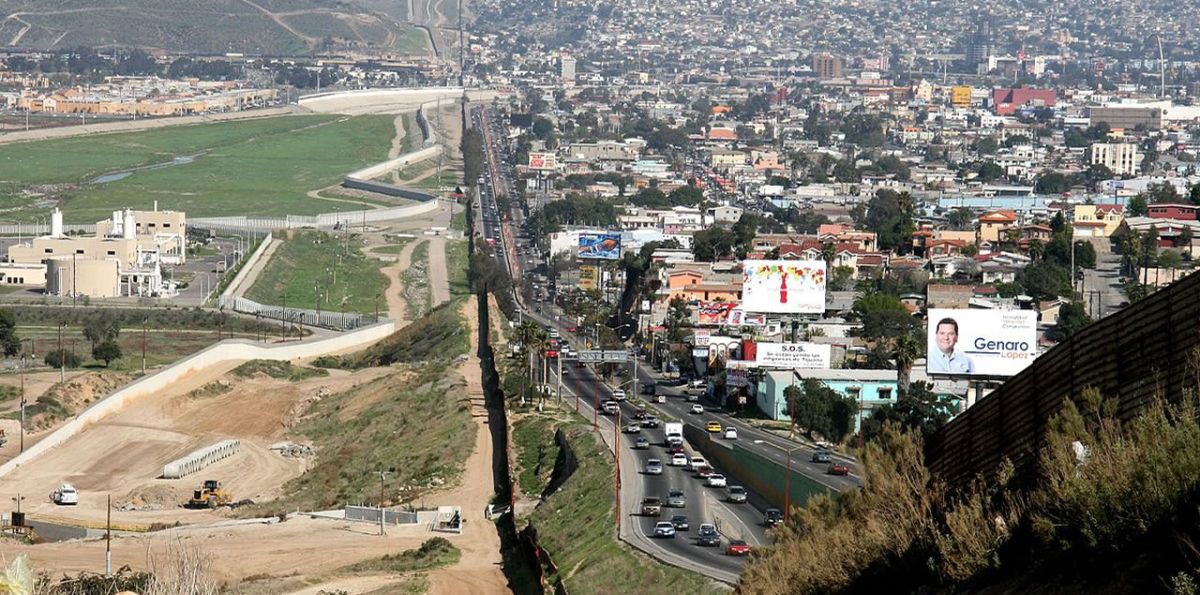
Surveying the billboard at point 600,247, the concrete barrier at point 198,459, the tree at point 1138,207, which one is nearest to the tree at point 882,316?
the billboard at point 600,247

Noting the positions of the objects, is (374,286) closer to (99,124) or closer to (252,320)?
(252,320)

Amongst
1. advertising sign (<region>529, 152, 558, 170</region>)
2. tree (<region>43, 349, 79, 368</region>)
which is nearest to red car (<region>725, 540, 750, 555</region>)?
tree (<region>43, 349, 79, 368</region>)

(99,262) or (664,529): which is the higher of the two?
(664,529)

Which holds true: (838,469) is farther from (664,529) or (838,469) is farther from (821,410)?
(821,410)

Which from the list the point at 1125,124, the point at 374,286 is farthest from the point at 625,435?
the point at 1125,124

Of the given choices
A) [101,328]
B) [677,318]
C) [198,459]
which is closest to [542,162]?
[677,318]
